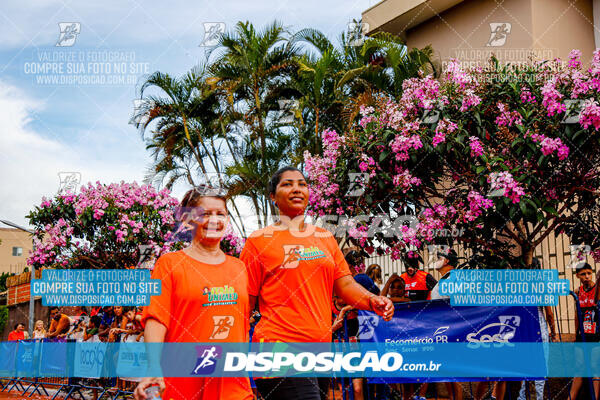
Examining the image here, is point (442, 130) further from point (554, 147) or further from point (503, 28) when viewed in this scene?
point (503, 28)

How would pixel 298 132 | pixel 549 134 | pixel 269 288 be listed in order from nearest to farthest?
pixel 269 288
pixel 549 134
pixel 298 132

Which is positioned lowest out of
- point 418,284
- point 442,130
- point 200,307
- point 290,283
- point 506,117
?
point 200,307

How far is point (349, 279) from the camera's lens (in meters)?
4.07

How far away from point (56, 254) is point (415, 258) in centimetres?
852

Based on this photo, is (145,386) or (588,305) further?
(588,305)

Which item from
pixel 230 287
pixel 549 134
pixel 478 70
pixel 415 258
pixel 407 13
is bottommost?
pixel 230 287

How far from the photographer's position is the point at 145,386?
113 inches

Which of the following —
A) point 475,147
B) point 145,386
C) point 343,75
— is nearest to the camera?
point 145,386

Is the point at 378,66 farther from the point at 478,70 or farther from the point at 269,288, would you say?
the point at 269,288

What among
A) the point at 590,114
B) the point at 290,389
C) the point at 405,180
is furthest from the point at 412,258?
the point at 290,389

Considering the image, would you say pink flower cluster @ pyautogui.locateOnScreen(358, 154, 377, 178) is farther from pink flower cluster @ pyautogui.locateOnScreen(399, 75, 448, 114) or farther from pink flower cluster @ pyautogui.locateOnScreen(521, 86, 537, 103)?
pink flower cluster @ pyautogui.locateOnScreen(521, 86, 537, 103)

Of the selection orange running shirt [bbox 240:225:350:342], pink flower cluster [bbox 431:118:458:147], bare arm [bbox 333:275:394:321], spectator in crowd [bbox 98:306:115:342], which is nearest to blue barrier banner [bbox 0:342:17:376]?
spectator in crowd [bbox 98:306:115:342]

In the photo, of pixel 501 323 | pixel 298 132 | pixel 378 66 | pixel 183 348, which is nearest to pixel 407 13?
pixel 378 66

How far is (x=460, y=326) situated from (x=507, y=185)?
1648 millimetres
